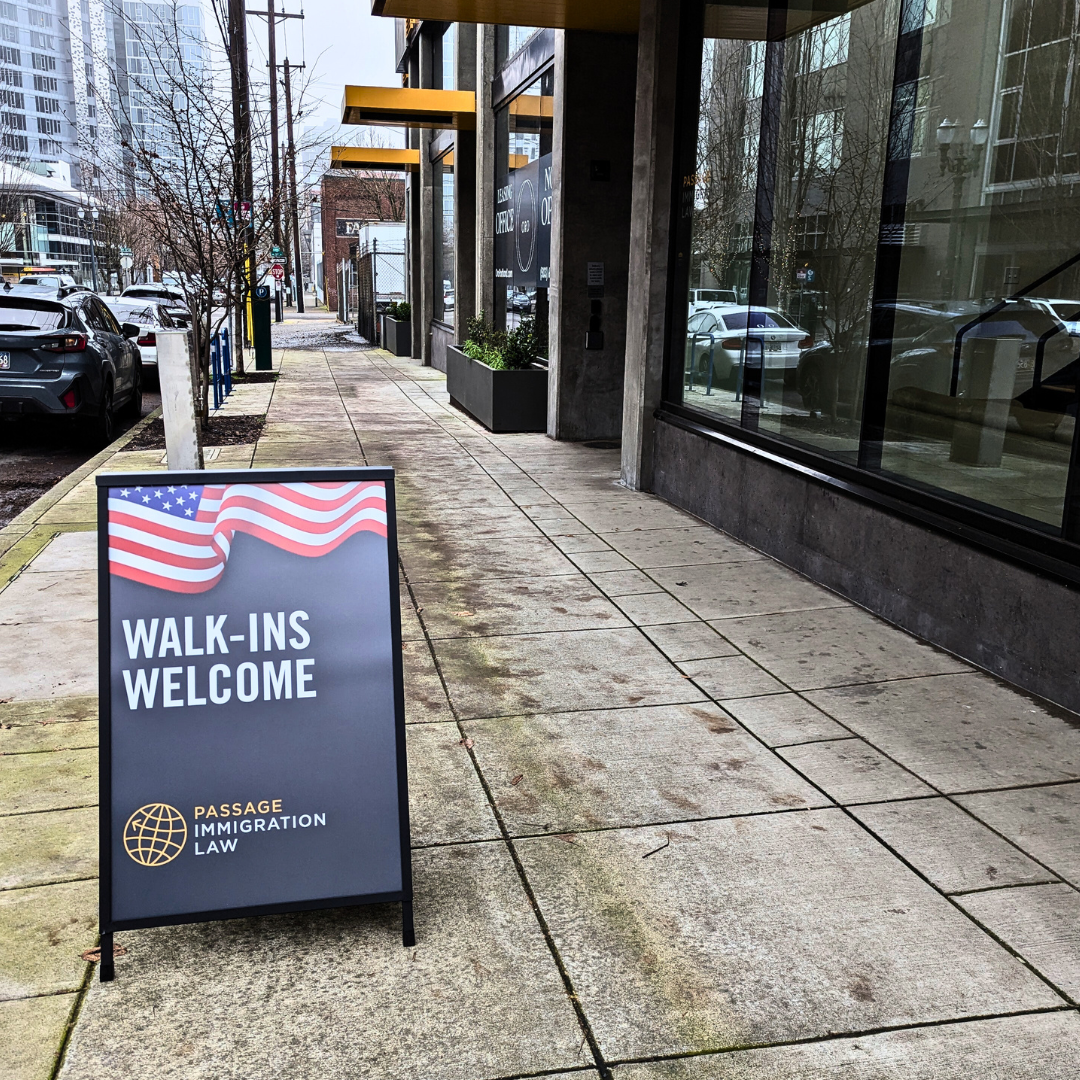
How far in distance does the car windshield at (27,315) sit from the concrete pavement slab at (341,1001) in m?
9.92

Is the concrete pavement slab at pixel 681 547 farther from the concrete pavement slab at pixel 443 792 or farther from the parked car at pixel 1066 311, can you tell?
the concrete pavement slab at pixel 443 792

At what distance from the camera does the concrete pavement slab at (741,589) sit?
6348 mm

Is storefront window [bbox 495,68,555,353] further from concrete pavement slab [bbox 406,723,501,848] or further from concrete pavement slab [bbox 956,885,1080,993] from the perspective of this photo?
concrete pavement slab [bbox 956,885,1080,993]

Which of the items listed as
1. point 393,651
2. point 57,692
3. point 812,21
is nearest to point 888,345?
point 812,21

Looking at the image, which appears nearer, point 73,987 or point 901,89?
point 73,987

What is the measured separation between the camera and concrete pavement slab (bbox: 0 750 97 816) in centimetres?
391

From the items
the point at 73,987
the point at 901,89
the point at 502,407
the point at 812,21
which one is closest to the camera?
the point at 73,987

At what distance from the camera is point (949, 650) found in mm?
5590

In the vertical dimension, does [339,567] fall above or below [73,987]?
above

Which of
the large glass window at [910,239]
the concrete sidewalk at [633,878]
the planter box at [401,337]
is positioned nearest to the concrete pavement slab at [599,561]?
the concrete sidewalk at [633,878]

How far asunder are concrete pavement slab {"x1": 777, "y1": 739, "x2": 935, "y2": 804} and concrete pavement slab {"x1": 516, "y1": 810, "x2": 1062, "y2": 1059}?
254 mm

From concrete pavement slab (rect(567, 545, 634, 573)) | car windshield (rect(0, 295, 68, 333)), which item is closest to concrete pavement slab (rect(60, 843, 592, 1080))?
concrete pavement slab (rect(567, 545, 634, 573))

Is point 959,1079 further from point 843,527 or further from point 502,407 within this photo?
point 502,407

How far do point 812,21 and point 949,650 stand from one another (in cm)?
445
